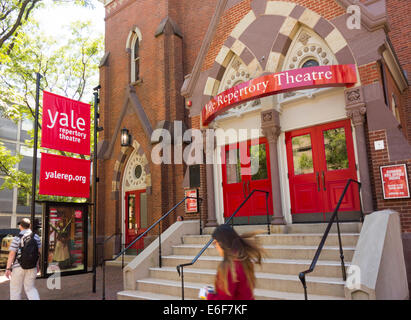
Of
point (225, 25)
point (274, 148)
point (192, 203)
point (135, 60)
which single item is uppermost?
point (135, 60)

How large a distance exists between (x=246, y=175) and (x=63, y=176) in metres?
5.20

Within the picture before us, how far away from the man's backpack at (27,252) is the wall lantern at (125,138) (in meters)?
8.86

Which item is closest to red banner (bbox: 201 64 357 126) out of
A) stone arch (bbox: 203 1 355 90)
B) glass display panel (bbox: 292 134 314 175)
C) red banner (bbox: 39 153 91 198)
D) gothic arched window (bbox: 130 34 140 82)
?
stone arch (bbox: 203 1 355 90)

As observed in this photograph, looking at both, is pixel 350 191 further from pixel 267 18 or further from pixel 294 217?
pixel 267 18

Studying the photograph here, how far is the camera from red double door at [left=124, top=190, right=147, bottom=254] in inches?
589

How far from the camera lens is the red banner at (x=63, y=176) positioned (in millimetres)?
8766

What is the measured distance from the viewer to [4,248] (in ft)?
54.3

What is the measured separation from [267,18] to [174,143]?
6.19m

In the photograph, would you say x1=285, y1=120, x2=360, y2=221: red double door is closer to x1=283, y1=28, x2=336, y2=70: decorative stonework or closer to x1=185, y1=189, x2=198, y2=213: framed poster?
x1=283, y1=28, x2=336, y2=70: decorative stonework

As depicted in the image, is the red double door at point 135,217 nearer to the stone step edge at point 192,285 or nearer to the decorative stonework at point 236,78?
the decorative stonework at point 236,78

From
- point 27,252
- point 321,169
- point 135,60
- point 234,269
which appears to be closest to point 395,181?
point 321,169

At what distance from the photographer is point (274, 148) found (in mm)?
9102

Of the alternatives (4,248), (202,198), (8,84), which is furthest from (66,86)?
(202,198)

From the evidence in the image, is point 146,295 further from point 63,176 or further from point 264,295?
point 63,176
